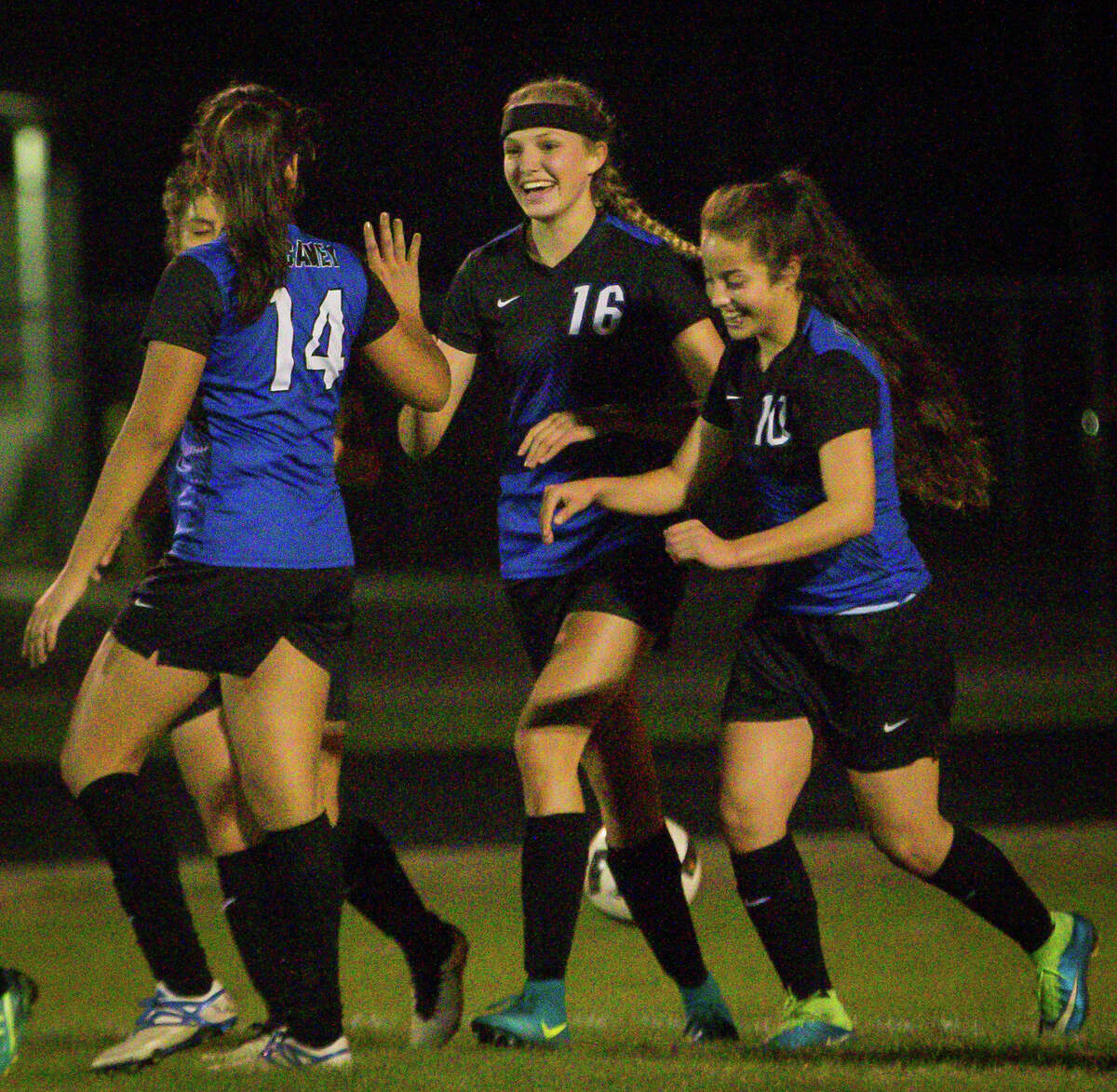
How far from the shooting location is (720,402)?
433 centimetres

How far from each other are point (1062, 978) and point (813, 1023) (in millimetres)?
629

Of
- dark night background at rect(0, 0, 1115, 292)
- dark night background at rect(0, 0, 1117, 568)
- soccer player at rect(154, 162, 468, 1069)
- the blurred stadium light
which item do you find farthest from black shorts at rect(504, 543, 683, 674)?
dark night background at rect(0, 0, 1115, 292)

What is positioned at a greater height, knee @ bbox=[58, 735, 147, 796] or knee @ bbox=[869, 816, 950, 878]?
knee @ bbox=[58, 735, 147, 796]

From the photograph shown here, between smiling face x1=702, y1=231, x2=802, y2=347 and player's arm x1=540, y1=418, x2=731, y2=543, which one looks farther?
player's arm x1=540, y1=418, x2=731, y2=543

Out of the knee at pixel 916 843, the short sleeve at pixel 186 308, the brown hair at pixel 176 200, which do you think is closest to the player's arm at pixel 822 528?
the knee at pixel 916 843

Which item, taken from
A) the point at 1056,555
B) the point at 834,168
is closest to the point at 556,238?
the point at 1056,555

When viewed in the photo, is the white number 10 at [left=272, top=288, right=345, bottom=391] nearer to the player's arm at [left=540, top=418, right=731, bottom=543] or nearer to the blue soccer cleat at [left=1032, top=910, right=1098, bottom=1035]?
the player's arm at [left=540, top=418, right=731, bottom=543]

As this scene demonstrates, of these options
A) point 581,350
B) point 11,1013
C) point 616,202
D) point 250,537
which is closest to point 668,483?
point 581,350

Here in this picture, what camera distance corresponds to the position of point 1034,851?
7133 millimetres

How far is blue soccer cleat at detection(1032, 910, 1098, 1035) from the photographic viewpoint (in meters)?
4.34

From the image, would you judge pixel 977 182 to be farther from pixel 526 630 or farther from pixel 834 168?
pixel 526 630

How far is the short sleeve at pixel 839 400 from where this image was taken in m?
4.00

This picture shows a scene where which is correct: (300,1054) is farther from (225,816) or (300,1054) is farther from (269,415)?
(269,415)

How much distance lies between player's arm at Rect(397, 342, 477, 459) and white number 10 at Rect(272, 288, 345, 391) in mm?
679
